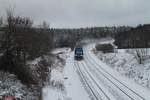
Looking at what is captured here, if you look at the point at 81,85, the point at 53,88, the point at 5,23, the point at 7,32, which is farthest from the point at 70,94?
the point at 5,23

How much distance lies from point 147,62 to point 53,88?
557 inches

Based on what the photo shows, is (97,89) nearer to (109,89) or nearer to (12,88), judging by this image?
(109,89)

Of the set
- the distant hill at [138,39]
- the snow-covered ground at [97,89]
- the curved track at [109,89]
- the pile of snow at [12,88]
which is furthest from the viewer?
the distant hill at [138,39]

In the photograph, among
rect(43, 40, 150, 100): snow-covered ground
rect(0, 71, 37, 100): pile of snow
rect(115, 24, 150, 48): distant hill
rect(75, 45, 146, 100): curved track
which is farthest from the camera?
rect(115, 24, 150, 48): distant hill

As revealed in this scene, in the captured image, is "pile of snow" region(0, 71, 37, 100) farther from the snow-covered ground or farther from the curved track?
the curved track

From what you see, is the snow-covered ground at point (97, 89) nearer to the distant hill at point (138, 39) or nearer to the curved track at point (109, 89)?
the curved track at point (109, 89)

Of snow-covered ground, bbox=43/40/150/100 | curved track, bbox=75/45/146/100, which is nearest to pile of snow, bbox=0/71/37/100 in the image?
snow-covered ground, bbox=43/40/150/100

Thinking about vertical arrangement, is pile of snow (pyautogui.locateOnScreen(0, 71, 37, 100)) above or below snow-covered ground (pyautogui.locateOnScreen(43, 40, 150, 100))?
above

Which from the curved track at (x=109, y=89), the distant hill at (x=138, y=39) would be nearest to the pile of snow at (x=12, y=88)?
the curved track at (x=109, y=89)

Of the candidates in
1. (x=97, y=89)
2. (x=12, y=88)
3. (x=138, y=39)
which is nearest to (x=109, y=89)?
(x=97, y=89)

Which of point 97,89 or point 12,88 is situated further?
point 97,89

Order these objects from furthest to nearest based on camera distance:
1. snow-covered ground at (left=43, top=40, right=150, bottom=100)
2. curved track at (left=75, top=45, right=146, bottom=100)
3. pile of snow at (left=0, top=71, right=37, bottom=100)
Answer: snow-covered ground at (left=43, top=40, right=150, bottom=100) → curved track at (left=75, top=45, right=146, bottom=100) → pile of snow at (left=0, top=71, right=37, bottom=100)

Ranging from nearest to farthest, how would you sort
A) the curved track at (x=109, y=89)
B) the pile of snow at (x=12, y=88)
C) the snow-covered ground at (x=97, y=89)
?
the pile of snow at (x=12, y=88)
the curved track at (x=109, y=89)
the snow-covered ground at (x=97, y=89)

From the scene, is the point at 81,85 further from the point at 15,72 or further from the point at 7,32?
the point at 7,32
